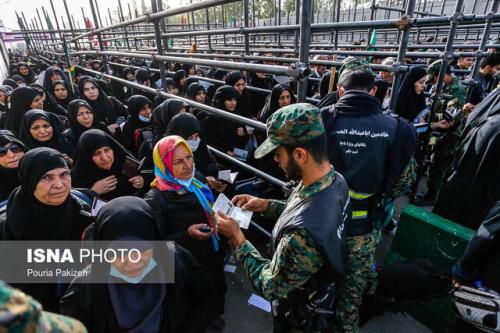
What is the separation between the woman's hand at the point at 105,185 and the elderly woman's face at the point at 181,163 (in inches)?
38.2

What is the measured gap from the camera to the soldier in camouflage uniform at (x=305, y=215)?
1.18 m

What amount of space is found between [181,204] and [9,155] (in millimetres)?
1677

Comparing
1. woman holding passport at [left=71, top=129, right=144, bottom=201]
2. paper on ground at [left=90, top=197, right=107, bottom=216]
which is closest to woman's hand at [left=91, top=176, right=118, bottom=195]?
woman holding passport at [left=71, top=129, right=144, bottom=201]

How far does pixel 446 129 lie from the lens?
3641mm

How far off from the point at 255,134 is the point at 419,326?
2.76 meters

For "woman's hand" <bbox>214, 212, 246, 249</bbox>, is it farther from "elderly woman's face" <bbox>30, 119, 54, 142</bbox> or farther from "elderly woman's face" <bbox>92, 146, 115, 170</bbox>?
"elderly woman's face" <bbox>30, 119, 54, 142</bbox>

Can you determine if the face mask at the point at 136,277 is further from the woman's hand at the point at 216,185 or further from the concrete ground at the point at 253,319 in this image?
the woman's hand at the point at 216,185

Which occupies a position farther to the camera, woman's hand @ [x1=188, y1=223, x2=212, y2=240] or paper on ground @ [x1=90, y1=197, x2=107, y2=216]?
paper on ground @ [x1=90, y1=197, x2=107, y2=216]

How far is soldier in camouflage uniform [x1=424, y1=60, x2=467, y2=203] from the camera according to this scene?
3.62 metres

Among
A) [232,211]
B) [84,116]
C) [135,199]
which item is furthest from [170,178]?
[84,116]

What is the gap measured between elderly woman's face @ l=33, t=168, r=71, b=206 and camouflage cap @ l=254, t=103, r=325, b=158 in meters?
1.59

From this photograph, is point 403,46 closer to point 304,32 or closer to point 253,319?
point 304,32

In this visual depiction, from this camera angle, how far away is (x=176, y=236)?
199cm

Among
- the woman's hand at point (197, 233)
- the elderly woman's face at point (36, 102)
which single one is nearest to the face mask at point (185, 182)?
the woman's hand at point (197, 233)
